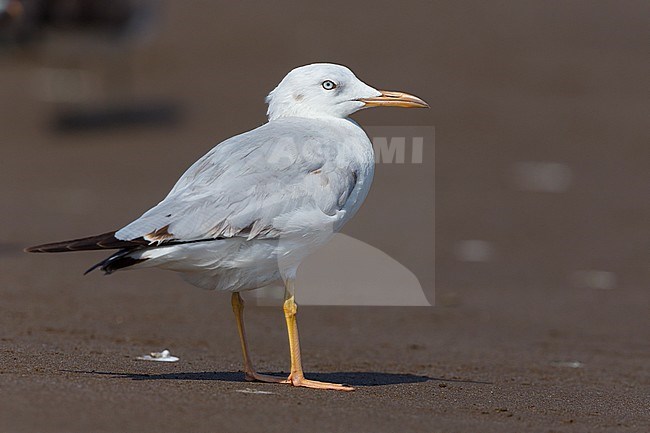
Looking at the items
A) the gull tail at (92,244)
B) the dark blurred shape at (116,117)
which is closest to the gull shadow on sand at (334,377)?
the gull tail at (92,244)

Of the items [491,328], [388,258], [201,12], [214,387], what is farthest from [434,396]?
[201,12]

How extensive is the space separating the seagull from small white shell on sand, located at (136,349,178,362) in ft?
2.46

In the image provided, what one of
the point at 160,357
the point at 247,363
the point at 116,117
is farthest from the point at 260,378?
the point at 116,117

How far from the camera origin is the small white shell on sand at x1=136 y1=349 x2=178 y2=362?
7.40m

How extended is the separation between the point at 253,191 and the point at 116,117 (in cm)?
1184

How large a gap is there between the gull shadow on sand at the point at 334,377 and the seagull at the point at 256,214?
0.79 ft

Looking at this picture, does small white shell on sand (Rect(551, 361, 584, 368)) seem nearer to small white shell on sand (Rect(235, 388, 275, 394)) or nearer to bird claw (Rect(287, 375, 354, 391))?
bird claw (Rect(287, 375, 354, 391))

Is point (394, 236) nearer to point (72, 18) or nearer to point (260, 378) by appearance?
point (260, 378)

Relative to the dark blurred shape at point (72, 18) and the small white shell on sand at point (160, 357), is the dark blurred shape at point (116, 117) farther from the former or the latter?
the small white shell on sand at point (160, 357)

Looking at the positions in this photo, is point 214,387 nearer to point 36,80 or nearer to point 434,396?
point 434,396

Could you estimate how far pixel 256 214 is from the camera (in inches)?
243

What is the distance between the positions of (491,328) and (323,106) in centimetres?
337

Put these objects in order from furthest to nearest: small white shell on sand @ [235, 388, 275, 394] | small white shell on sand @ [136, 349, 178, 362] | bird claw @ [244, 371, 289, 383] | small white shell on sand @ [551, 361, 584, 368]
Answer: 1. small white shell on sand @ [551, 361, 584, 368]
2. small white shell on sand @ [136, 349, 178, 362]
3. bird claw @ [244, 371, 289, 383]
4. small white shell on sand @ [235, 388, 275, 394]

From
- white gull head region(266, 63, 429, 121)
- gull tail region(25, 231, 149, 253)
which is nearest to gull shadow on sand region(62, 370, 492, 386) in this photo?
gull tail region(25, 231, 149, 253)
